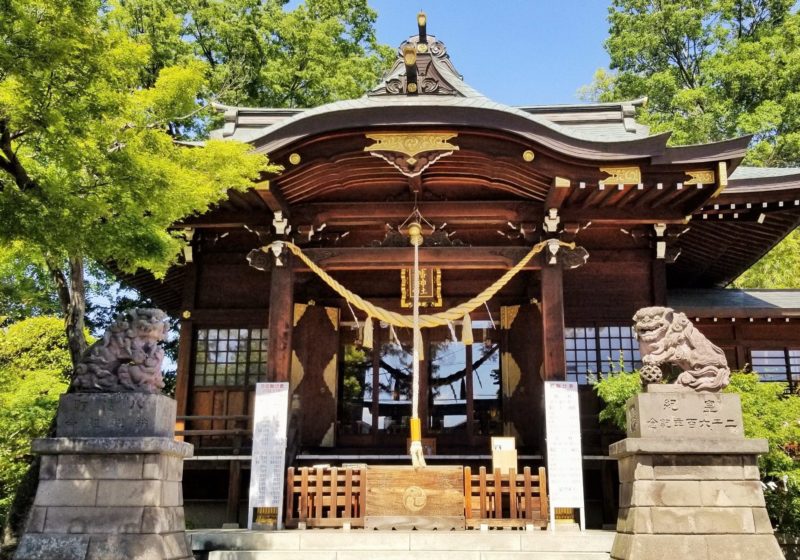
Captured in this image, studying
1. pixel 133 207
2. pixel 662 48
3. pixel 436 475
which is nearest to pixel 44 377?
A: pixel 133 207

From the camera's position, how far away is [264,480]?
30.2 ft

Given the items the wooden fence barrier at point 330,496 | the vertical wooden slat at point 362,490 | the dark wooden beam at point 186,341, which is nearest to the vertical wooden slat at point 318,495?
the wooden fence barrier at point 330,496

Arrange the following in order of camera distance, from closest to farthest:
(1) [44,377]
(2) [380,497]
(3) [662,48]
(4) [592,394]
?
(2) [380,497] → (1) [44,377] → (4) [592,394] → (3) [662,48]

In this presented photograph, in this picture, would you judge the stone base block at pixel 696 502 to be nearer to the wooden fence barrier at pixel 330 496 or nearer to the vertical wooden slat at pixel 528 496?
the vertical wooden slat at pixel 528 496

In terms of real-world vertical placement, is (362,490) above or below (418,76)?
below

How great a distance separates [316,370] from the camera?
11.7m

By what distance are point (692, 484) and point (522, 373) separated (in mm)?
6050

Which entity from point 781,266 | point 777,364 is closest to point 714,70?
point 781,266

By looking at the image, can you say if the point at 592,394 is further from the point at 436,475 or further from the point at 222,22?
the point at 222,22

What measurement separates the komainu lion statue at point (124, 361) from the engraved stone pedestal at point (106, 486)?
0.11 meters

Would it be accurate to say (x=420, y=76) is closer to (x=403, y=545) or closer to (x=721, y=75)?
(x=403, y=545)

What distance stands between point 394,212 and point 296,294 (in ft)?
8.03

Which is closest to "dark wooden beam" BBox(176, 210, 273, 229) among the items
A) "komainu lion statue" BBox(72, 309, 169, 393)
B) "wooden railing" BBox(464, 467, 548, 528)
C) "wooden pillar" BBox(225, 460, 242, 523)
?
"wooden pillar" BBox(225, 460, 242, 523)

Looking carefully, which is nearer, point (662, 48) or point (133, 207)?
point (133, 207)
